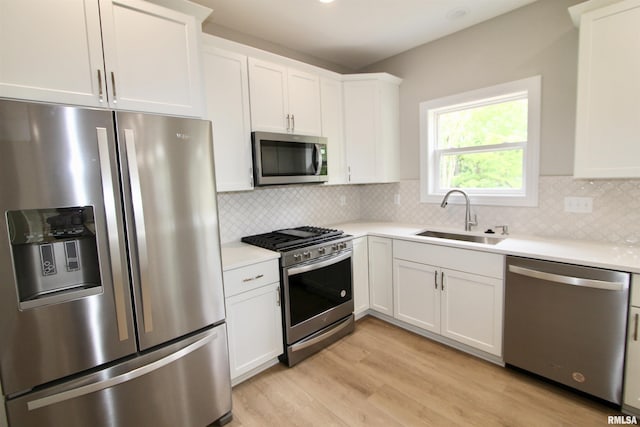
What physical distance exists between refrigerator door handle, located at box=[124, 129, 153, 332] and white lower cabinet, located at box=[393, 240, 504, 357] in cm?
201

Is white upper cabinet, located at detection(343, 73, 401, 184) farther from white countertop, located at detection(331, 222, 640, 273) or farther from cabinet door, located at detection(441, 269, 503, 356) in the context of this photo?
cabinet door, located at detection(441, 269, 503, 356)

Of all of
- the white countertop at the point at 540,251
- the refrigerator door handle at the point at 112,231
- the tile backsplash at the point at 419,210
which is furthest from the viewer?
the tile backsplash at the point at 419,210

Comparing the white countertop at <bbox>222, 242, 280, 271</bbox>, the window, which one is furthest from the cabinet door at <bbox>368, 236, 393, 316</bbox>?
the white countertop at <bbox>222, 242, 280, 271</bbox>

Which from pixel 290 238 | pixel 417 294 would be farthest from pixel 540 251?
pixel 290 238

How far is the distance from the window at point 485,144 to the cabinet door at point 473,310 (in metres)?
0.84

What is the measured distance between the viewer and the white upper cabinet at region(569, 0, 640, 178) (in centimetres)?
180

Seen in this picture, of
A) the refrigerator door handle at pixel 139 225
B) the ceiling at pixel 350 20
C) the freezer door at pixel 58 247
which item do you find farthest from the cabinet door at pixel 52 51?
the ceiling at pixel 350 20

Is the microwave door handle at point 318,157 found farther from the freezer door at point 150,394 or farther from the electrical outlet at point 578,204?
the electrical outlet at point 578,204

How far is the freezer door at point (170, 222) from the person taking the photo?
1459 millimetres

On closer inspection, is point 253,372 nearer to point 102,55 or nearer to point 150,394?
point 150,394

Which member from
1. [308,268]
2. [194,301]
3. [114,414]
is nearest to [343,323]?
[308,268]

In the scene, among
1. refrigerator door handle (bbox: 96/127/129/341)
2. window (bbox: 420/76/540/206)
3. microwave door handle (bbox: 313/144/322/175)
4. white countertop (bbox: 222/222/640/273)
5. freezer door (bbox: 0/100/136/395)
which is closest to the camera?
freezer door (bbox: 0/100/136/395)

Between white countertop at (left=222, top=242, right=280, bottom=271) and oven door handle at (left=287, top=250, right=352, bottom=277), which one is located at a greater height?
white countertop at (left=222, top=242, right=280, bottom=271)

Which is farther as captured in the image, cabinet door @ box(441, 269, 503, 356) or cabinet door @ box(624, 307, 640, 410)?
cabinet door @ box(441, 269, 503, 356)
